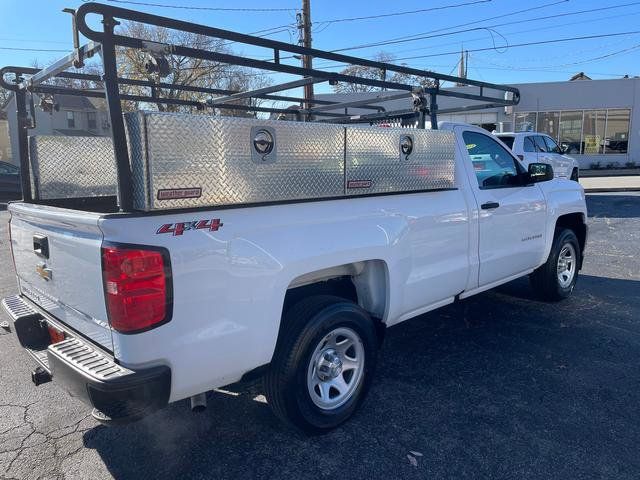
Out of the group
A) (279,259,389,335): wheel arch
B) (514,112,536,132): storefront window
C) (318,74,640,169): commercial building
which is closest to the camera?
(279,259,389,335): wheel arch

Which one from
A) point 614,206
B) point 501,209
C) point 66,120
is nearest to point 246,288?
point 501,209

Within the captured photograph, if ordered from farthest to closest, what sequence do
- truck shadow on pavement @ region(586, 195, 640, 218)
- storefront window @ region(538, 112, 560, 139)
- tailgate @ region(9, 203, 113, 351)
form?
storefront window @ region(538, 112, 560, 139) < truck shadow on pavement @ region(586, 195, 640, 218) < tailgate @ region(9, 203, 113, 351)

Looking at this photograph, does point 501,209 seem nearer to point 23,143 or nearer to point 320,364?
point 320,364

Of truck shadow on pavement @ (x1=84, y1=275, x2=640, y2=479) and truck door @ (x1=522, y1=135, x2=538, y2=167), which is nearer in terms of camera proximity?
truck shadow on pavement @ (x1=84, y1=275, x2=640, y2=479)

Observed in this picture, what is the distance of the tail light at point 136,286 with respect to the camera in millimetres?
2219

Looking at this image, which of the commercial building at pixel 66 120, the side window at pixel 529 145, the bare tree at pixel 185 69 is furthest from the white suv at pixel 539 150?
the commercial building at pixel 66 120

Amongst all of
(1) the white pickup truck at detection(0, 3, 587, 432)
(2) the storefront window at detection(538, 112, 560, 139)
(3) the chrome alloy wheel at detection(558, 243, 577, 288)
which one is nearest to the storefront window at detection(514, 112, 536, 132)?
(2) the storefront window at detection(538, 112, 560, 139)

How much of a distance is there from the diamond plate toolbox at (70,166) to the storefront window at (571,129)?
89.8ft

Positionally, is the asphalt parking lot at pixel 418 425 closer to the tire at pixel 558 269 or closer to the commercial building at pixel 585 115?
the tire at pixel 558 269

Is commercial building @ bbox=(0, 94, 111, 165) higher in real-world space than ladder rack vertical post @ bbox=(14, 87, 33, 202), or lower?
higher

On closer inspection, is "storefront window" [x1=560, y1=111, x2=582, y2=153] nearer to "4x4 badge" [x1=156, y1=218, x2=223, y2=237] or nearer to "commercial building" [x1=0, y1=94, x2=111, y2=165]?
"4x4 badge" [x1=156, y1=218, x2=223, y2=237]

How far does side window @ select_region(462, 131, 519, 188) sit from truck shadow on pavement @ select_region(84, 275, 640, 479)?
4.84 ft

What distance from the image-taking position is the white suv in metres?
14.5

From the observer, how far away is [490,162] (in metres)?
4.70
